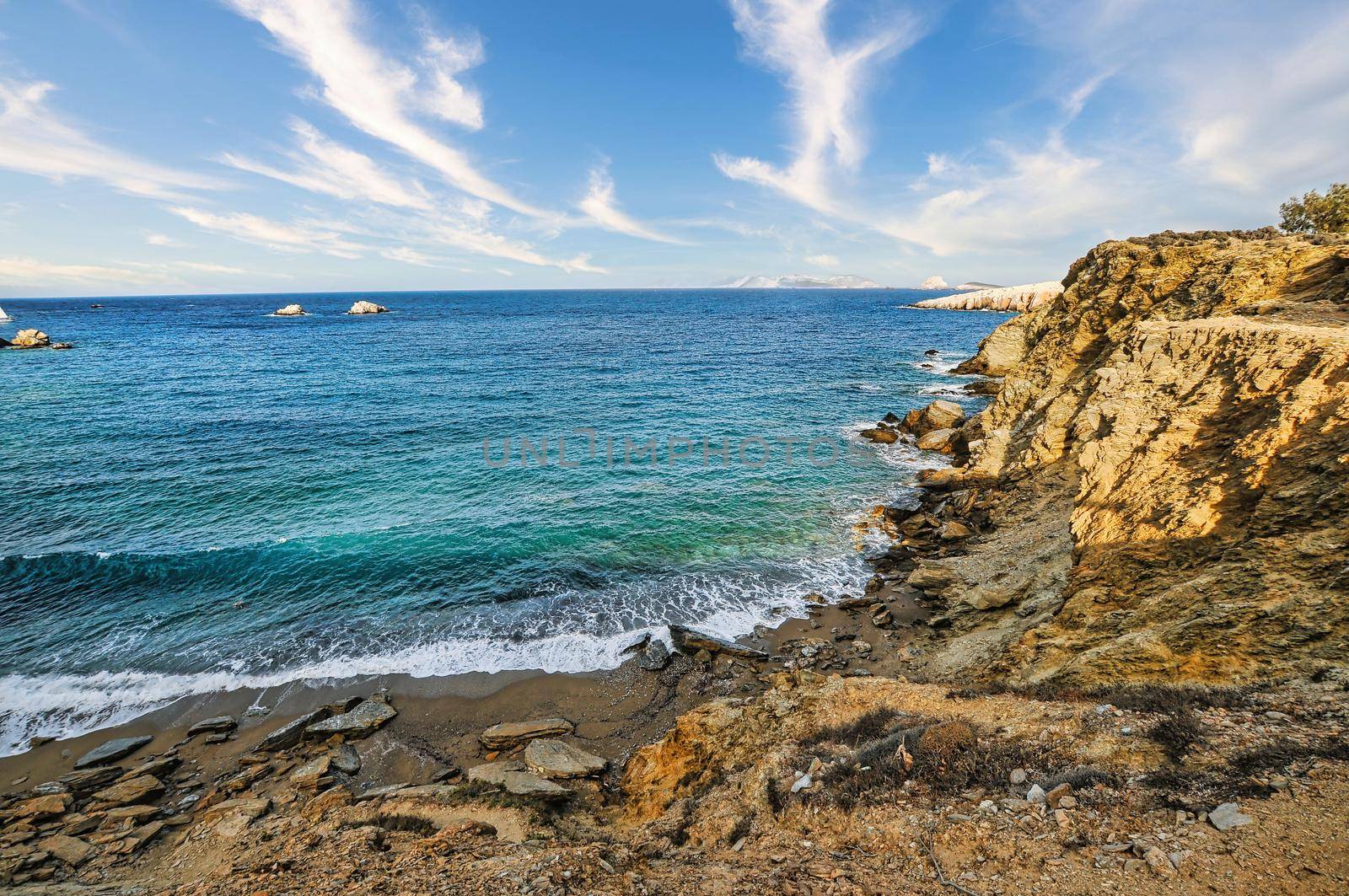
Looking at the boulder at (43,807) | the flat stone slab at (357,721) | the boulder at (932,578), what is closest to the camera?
the boulder at (43,807)

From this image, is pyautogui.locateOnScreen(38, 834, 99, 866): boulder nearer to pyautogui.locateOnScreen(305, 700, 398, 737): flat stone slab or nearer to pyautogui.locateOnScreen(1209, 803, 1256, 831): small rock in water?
pyautogui.locateOnScreen(305, 700, 398, 737): flat stone slab

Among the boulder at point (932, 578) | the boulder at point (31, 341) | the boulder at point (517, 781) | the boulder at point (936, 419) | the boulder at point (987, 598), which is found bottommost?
the boulder at point (517, 781)

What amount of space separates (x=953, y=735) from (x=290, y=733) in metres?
15.4

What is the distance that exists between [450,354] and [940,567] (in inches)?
2553

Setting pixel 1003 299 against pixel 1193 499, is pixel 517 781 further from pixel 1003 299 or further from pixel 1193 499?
pixel 1003 299

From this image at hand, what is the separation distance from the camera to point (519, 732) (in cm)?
1340

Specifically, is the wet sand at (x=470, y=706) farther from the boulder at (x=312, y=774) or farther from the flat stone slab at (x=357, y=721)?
the boulder at (x=312, y=774)

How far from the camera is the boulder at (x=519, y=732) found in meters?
13.2

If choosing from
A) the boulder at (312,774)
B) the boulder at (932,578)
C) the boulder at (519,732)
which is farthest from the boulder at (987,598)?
the boulder at (312,774)

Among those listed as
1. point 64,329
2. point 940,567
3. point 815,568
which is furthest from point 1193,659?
point 64,329

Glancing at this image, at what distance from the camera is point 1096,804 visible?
244 inches

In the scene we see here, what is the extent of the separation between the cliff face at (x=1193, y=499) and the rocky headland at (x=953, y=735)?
75mm

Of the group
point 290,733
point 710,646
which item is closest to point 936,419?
point 710,646

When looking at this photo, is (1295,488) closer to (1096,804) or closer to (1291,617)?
(1291,617)
